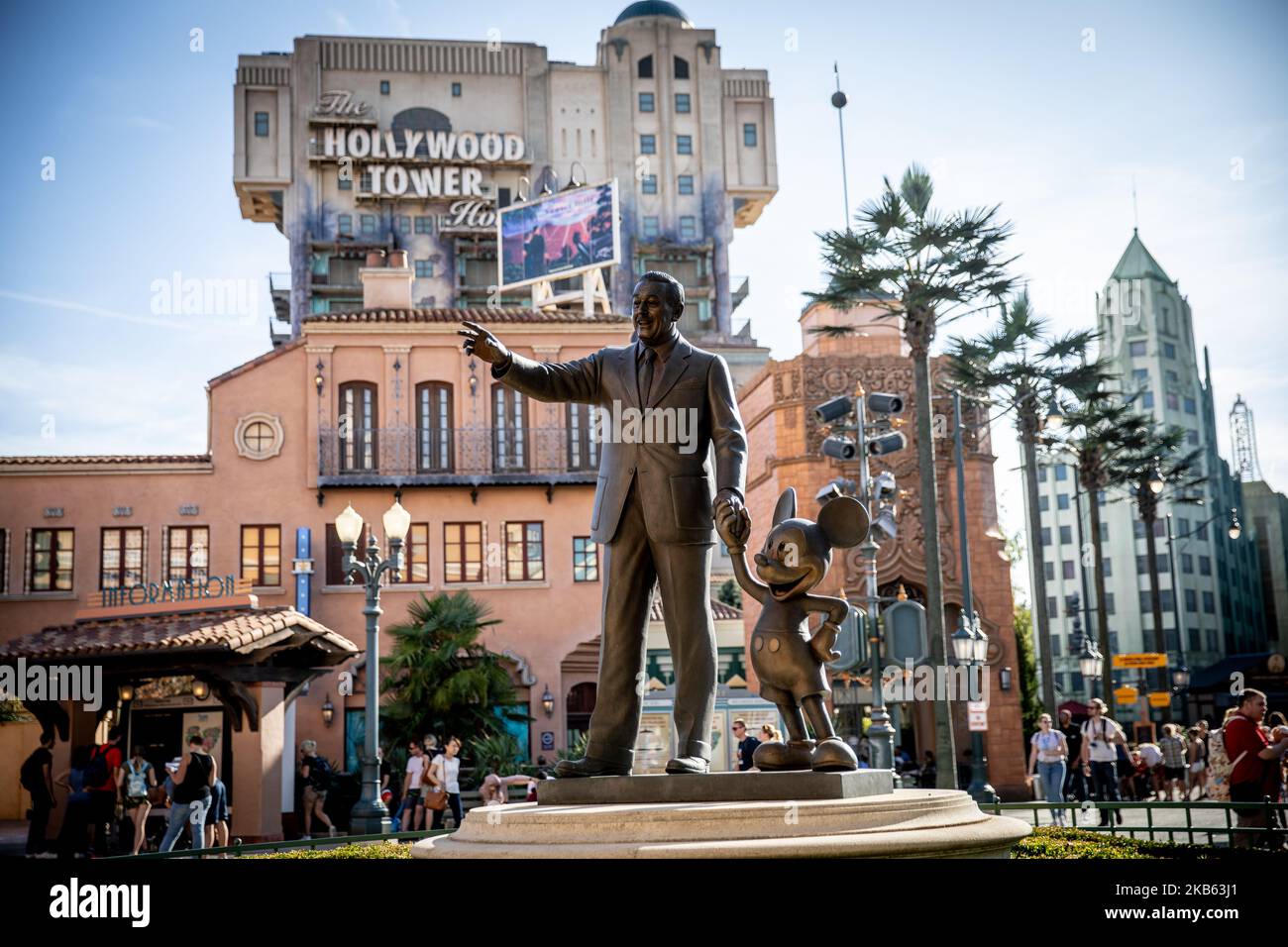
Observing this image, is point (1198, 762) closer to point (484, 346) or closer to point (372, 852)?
point (372, 852)

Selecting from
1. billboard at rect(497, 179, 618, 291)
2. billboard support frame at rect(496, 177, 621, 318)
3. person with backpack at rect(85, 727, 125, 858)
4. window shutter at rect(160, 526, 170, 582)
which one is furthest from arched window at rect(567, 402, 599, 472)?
person with backpack at rect(85, 727, 125, 858)

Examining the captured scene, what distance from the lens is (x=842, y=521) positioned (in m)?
6.66

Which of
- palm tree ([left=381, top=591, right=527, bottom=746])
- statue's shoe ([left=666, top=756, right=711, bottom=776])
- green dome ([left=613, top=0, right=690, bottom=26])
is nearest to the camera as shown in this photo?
statue's shoe ([left=666, top=756, right=711, bottom=776])

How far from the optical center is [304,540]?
31.0 metres

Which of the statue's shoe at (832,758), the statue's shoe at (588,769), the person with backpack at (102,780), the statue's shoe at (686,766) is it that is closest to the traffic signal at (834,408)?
the person with backpack at (102,780)

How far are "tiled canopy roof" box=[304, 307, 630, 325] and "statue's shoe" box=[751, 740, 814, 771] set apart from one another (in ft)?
87.1

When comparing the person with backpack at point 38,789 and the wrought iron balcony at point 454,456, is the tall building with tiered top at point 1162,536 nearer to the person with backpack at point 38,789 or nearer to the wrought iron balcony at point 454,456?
the wrought iron balcony at point 454,456

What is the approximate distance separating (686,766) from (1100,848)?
2804 mm

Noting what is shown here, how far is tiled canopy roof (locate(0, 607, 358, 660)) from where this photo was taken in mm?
19891

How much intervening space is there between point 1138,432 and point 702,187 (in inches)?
1081

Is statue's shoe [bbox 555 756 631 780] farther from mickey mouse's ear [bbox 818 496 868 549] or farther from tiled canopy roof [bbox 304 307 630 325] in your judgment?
tiled canopy roof [bbox 304 307 630 325]

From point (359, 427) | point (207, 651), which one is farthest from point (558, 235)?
point (207, 651)
